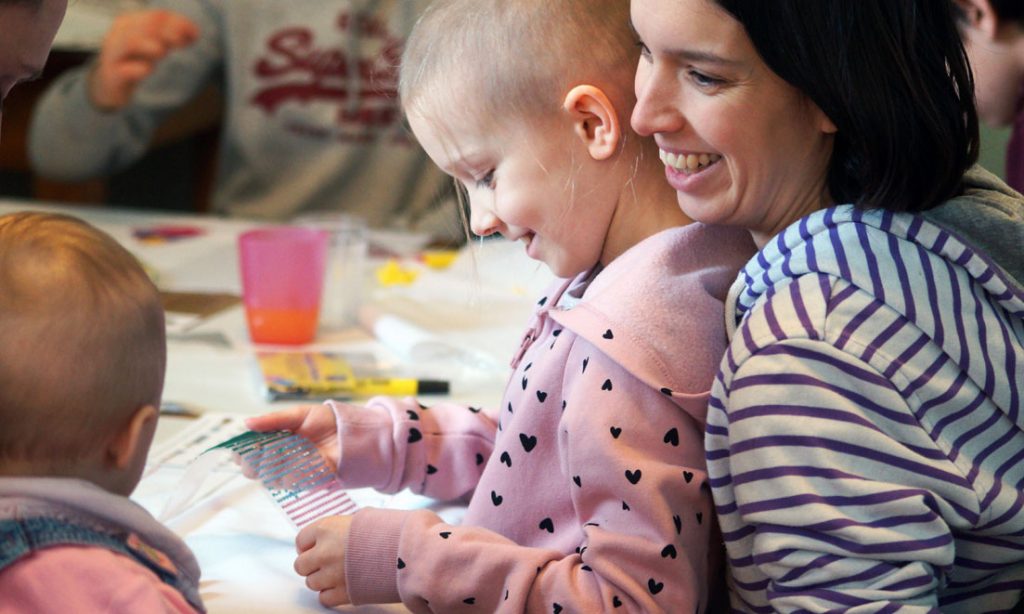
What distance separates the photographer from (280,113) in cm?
251

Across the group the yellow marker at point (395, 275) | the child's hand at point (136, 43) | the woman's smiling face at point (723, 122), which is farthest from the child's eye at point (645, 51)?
the child's hand at point (136, 43)

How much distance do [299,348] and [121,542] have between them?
74 centimetres

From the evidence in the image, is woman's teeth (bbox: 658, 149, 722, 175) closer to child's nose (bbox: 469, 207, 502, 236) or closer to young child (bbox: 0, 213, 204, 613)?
child's nose (bbox: 469, 207, 502, 236)

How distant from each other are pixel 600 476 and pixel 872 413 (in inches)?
7.0

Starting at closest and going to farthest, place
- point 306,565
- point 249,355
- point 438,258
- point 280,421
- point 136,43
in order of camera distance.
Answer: point 306,565 → point 280,421 → point 249,355 → point 438,258 → point 136,43

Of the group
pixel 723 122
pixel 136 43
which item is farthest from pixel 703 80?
pixel 136 43

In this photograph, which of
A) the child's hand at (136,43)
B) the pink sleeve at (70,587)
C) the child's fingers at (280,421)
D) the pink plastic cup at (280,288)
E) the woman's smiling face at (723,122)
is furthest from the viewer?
the child's hand at (136,43)

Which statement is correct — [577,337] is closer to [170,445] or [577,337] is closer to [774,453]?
[774,453]

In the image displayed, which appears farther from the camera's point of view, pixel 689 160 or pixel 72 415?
pixel 689 160

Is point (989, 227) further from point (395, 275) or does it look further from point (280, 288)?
point (395, 275)

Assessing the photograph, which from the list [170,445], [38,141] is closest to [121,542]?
[170,445]

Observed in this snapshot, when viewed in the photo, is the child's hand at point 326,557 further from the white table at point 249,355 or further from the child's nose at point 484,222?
the child's nose at point 484,222

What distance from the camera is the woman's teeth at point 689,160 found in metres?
0.85

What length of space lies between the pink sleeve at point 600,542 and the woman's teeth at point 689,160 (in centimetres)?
15
